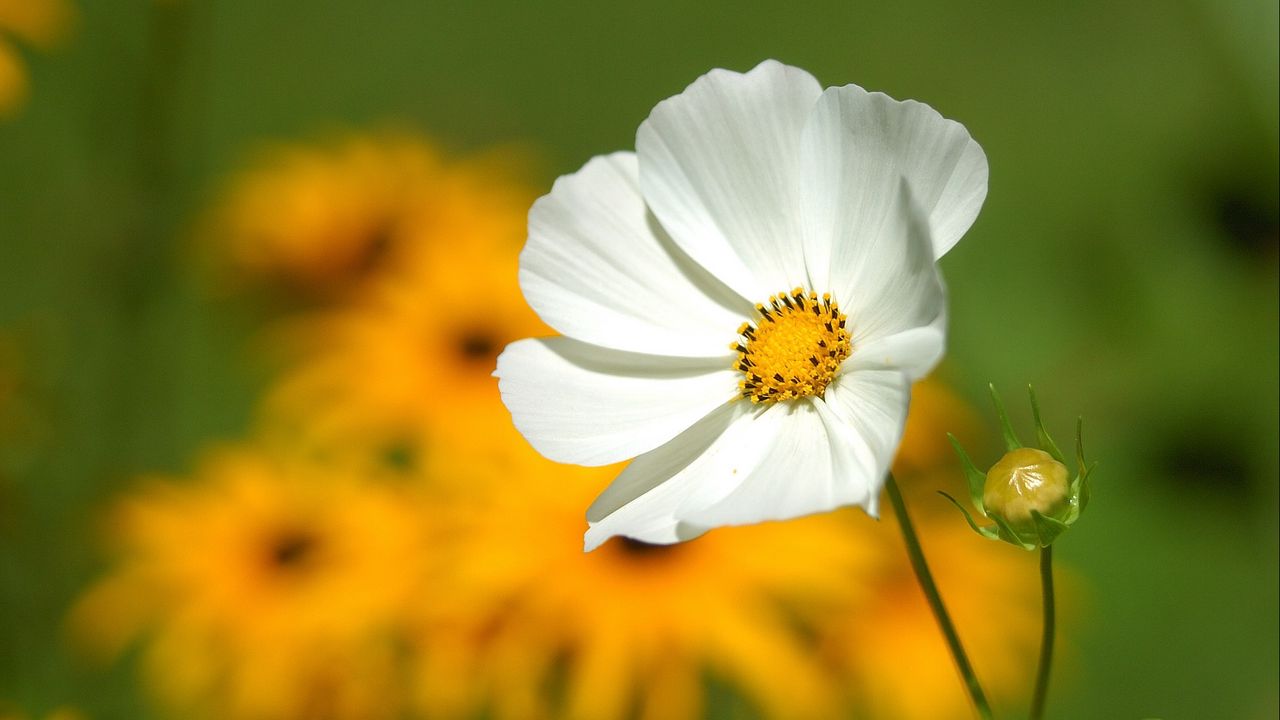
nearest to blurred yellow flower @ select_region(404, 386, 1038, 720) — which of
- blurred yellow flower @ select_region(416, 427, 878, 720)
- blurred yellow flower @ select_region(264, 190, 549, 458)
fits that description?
blurred yellow flower @ select_region(416, 427, 878, 720)

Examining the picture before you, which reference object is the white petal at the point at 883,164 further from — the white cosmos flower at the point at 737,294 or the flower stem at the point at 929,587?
the flower stem at the point at 929,587

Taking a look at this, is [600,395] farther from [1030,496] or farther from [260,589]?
[260,589]

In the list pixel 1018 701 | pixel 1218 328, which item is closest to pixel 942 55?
pixel 1218 328

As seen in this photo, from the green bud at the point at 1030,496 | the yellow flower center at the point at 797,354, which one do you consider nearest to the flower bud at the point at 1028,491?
the green bud at the point at 1030,496

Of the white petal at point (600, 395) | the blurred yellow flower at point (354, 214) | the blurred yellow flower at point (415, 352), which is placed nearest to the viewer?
the white petal at point (600, 395)

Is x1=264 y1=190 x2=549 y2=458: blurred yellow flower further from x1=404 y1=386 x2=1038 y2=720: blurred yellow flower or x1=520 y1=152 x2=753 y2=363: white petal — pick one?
x1=520 y1=152 x2=753 y2=363: white petal
